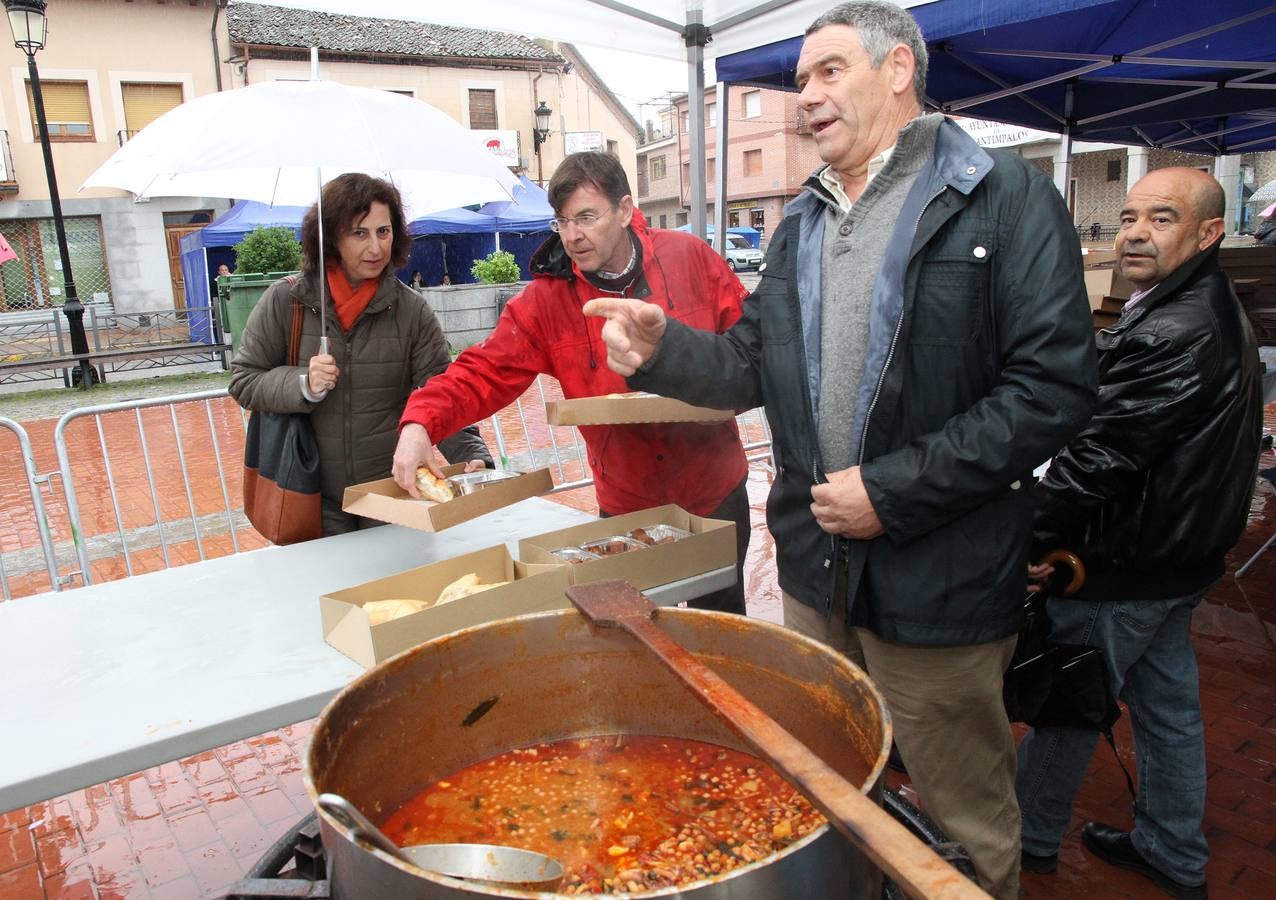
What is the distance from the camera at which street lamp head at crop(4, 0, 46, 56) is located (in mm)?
10953

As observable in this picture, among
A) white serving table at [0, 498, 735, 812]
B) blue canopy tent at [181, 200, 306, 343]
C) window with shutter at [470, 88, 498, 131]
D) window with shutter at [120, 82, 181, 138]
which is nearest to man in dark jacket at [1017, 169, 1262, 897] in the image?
white serving table at [0, 498, 735, 812]

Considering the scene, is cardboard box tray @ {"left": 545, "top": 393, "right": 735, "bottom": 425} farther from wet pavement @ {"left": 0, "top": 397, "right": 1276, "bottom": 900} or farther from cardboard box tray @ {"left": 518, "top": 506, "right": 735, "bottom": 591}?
wet pavement @ {"left": 0, "top": 397, "right": 1276, "bottom": 900}

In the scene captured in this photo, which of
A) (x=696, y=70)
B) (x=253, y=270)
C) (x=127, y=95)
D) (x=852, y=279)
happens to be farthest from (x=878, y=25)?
(x=127, y=95)

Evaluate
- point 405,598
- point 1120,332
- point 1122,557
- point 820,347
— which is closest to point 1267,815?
point 1122,557

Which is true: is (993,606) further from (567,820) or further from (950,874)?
(950,874)

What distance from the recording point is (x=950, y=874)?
0.72 m

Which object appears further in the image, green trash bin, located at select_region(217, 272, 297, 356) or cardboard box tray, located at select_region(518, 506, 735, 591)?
green trash bin, located at select_region(217, 272, 297, 356)

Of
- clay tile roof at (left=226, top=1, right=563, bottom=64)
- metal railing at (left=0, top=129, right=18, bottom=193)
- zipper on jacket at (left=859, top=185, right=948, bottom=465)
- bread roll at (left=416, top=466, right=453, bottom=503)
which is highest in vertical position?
clay tile roof at (left=226, top=1, right=563, bottom=64)

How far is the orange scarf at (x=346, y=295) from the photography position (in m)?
3.11

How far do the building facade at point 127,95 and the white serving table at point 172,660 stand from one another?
22.4 meters

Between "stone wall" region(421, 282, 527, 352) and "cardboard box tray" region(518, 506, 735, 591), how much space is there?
1335cm

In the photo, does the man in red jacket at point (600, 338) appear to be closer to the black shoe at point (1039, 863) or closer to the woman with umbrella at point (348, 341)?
the woman with umbrella at point (348, 341)

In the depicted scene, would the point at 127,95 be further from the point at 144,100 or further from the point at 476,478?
the point at 476,478

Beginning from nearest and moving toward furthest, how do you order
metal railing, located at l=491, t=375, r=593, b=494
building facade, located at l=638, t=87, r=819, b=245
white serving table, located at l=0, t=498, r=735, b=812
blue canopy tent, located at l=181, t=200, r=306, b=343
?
white serving table, located at l=0, t=498, r=735, b=812 → metal railing, located at l=491, t=375, r=593, b=494 → blue canopy tent, located at l=181, t=200, r=306, b=343 → building facade, located at l=638, t=87, r=819, b=245
